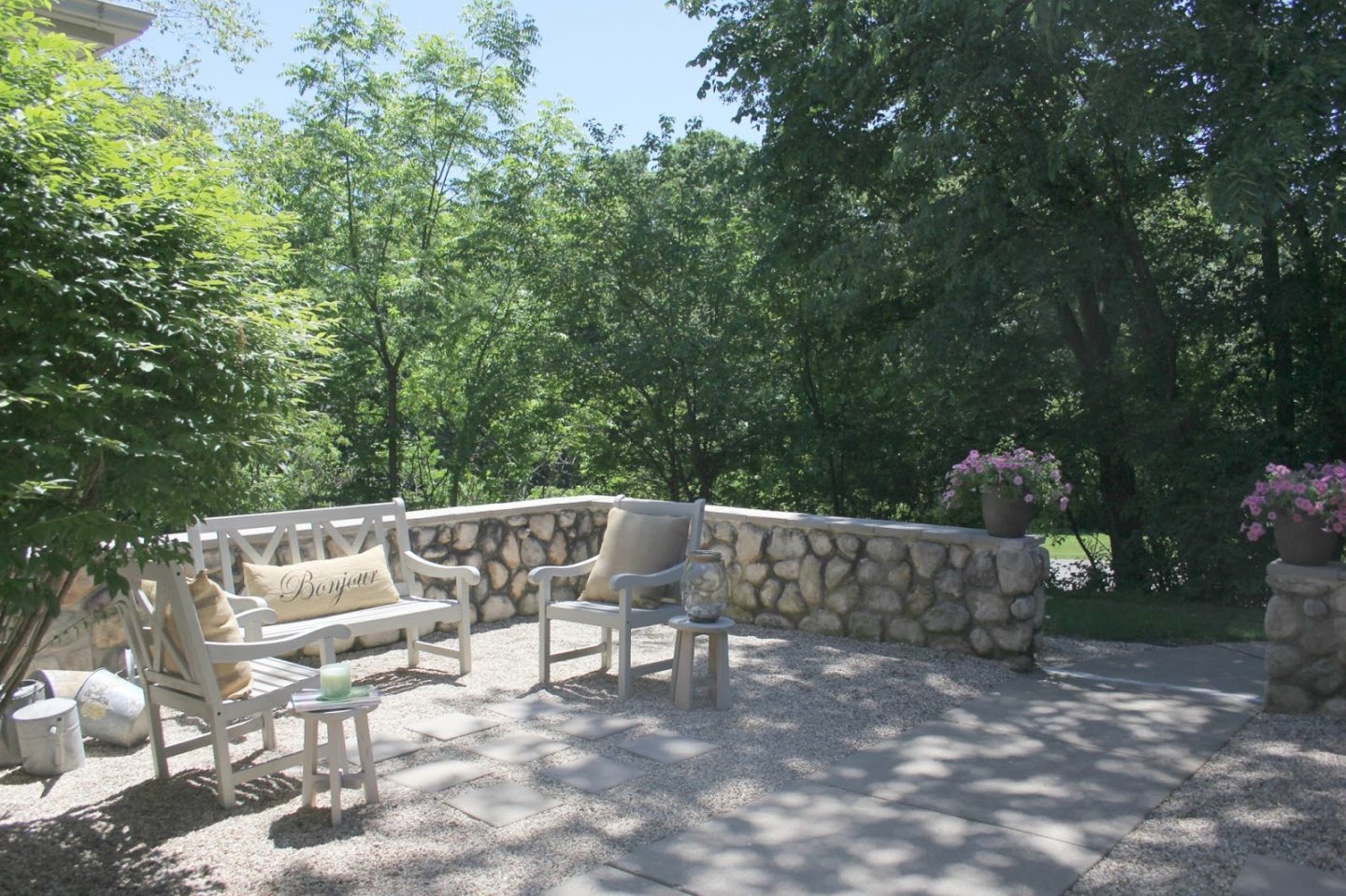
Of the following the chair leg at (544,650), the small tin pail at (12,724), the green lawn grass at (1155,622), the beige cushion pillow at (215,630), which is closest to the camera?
the beige cushion pillow at (215,630)

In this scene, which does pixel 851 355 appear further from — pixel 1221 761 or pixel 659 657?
pixel 1221 761

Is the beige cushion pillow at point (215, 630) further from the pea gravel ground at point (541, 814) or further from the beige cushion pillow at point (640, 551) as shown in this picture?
the beige cushion pillow at point (640, 551)

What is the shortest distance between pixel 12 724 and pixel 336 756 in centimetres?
154

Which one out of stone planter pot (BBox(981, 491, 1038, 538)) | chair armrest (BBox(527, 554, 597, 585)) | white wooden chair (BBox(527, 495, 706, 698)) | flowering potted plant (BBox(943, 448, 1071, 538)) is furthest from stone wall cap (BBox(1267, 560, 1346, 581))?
chair armrest (BBox(527, 554, 597, 585))

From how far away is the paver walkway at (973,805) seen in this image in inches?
122

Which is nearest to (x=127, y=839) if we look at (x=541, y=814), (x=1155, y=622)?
(x=541, y=814)

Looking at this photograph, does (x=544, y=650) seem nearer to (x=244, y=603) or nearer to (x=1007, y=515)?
(x=244, y=603)

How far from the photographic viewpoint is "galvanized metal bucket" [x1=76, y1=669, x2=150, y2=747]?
4.43m

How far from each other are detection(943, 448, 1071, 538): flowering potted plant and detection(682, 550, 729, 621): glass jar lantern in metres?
1.72

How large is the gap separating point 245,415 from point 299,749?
179 cm

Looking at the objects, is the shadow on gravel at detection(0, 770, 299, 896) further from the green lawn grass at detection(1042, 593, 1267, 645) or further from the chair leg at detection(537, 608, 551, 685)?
the green lawn grass at detection(1042, 593, 1267, 645)

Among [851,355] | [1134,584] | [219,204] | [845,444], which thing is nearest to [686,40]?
[851,355]

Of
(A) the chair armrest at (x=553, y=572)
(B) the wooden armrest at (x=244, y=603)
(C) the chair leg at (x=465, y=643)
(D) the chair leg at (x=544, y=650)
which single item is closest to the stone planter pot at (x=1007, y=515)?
(A) the chair armrest at (x=553, y=572)

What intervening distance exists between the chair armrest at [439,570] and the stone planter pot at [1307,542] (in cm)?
390
